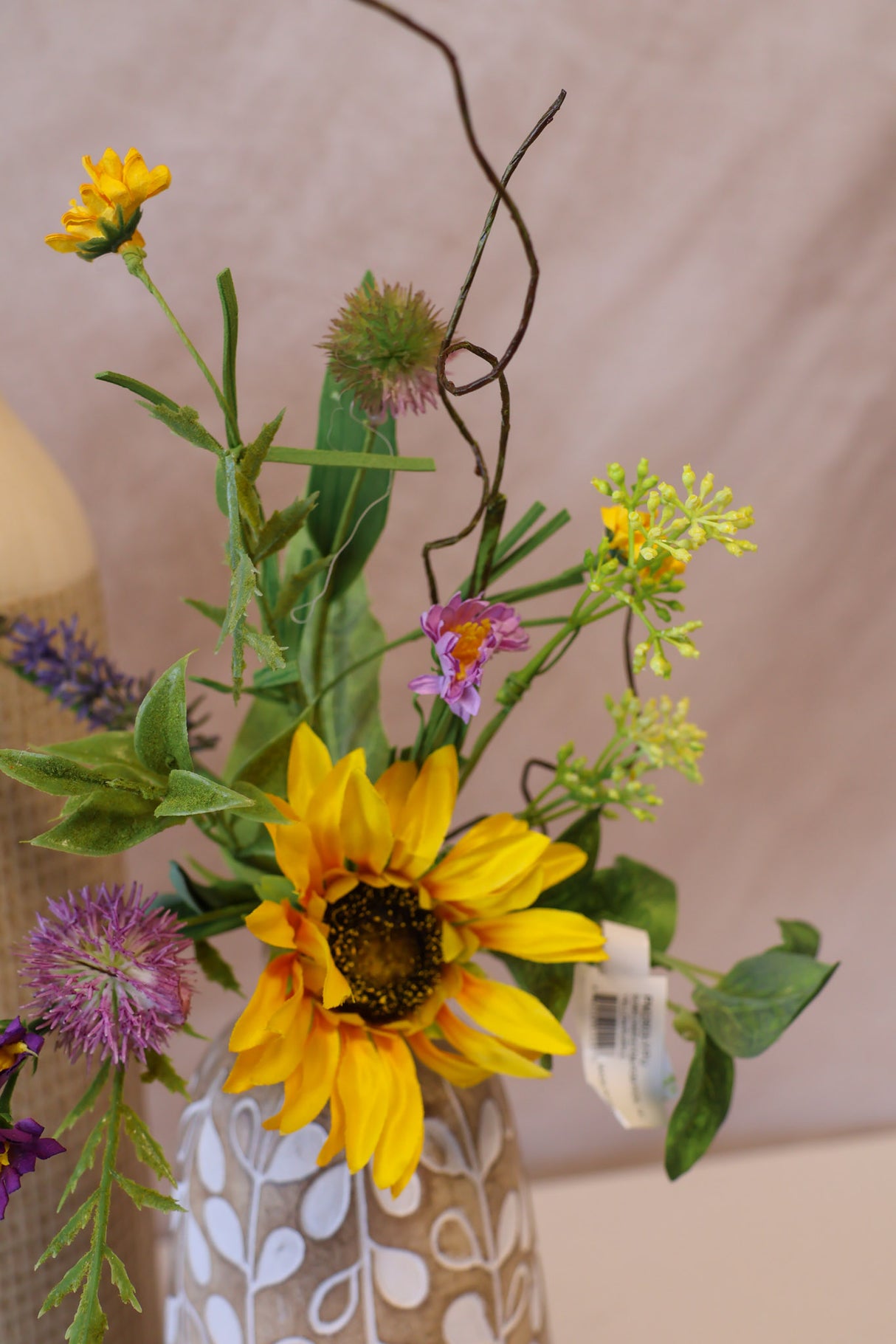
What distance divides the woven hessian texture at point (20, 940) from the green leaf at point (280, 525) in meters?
0.17

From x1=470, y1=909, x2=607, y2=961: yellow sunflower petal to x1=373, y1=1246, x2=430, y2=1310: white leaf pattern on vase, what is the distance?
0.43 feet

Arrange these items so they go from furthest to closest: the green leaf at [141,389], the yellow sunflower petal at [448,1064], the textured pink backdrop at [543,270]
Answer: the textured pink backdrop at [543,270] → the yellow sunflower petal at [448,1064] → the green leaf at [141,389]

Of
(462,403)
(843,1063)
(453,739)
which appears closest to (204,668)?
(462,403)

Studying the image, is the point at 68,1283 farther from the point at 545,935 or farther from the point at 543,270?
the point at 543,270

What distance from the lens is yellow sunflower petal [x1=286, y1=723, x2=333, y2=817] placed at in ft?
1.31

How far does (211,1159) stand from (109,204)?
0.37 meters

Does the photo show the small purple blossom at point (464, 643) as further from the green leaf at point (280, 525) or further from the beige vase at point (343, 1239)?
the beige vase at point (343, 1239)

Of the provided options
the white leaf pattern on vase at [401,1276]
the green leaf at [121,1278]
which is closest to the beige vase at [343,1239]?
the white leaf pattern on vase at [401,1276]

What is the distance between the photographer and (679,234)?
762mm

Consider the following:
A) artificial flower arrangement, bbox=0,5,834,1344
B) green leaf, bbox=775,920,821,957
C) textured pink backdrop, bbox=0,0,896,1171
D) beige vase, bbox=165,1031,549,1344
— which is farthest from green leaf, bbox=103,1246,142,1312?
textured pink backdrop, bbox=0,0,896,1171

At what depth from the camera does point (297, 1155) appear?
0.45 m

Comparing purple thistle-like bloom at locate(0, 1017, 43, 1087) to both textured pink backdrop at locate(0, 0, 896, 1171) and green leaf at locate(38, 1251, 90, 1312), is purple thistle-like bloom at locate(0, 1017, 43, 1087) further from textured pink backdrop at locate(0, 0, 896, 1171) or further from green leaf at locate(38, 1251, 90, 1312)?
textured pink backdrop at locate(0, 0, 896, 1171)

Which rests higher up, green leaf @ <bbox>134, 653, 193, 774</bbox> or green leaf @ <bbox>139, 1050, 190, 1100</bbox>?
green leaf @ <bbox>134, 653, 193, 774</bbox>

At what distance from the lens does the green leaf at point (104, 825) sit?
1.13 feet
